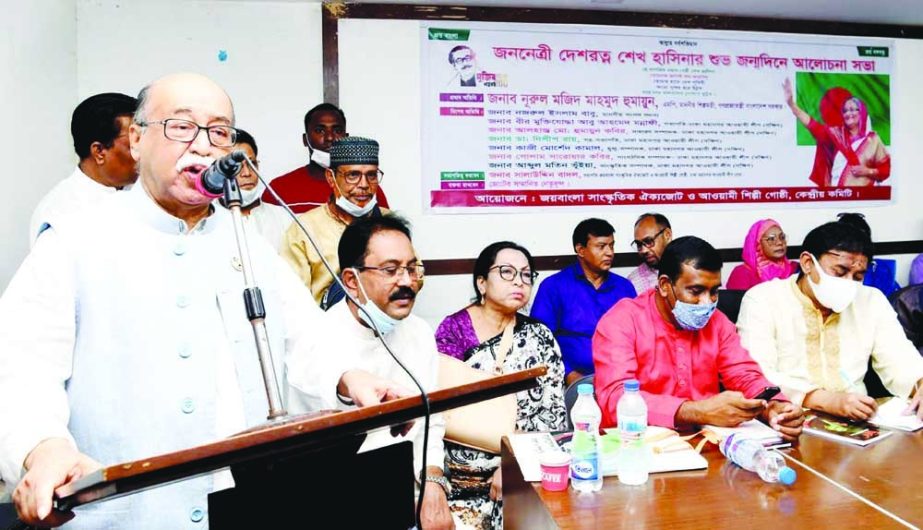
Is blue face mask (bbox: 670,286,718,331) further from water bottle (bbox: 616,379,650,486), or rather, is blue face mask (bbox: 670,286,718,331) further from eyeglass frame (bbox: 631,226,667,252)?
eyeglass frame (bbox: 631,226,667,252)

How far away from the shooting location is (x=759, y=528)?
50.3 inches

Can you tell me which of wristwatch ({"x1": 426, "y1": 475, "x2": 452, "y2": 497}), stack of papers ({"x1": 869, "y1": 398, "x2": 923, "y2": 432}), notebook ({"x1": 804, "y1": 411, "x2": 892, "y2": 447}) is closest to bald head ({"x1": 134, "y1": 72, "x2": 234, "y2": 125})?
wristwatch ({"x1": 426, "y1": 475, "x2": 452, "y2": 497})

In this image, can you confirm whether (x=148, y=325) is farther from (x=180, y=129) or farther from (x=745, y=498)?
(x=745, y=498)

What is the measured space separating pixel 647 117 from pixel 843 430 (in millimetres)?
2768

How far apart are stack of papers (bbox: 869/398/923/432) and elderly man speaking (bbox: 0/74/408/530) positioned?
67.3 inches

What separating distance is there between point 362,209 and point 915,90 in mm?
4366

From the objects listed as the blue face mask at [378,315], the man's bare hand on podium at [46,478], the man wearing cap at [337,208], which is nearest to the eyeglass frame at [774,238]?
the man wearing cap at [337,208]

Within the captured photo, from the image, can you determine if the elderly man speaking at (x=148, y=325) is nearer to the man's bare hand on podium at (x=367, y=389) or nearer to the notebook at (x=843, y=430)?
the man's bare hand on podium at (x=367, y=389)

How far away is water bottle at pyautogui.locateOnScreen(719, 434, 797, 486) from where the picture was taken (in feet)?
4.87

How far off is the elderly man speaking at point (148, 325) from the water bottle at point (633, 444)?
0.71 metres

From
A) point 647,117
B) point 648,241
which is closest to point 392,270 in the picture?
point 648,241

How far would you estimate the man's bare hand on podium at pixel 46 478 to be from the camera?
78cm

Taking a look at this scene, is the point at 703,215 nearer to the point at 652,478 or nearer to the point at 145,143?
the point at 652,478

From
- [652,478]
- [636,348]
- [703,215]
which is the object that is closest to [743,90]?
[703,215]
